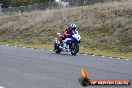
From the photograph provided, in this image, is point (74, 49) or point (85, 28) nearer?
point (74, 49)

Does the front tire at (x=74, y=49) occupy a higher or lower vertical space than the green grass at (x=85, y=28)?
higher

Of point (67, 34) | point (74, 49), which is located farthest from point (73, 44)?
point (67, 34)

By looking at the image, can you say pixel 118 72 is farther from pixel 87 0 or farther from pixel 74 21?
pixel 87 0

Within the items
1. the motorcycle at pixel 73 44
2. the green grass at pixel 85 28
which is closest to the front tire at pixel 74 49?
the motorcycle at pixel 73 44

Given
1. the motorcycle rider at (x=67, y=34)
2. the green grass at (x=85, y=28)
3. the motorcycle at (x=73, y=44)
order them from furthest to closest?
the green grass at (x=85, y=28) → the motorcycle rider at (x=67, y=34) → the motorcycle at (x=73, y=44)

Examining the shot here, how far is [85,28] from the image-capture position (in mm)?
38625

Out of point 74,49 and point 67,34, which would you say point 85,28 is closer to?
point 67,34

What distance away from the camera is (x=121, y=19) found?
119 feet

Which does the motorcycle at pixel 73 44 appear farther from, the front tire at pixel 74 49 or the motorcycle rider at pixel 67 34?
the motorcycle rider at pixel 67 34

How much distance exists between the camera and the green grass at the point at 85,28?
31.1m

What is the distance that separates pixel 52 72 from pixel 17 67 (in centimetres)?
209

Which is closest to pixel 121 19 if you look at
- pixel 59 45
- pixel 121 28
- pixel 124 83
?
pixel 121 28

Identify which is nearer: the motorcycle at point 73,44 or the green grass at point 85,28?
the motorcycle at point 73,44

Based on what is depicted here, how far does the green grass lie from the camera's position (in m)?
31.1
